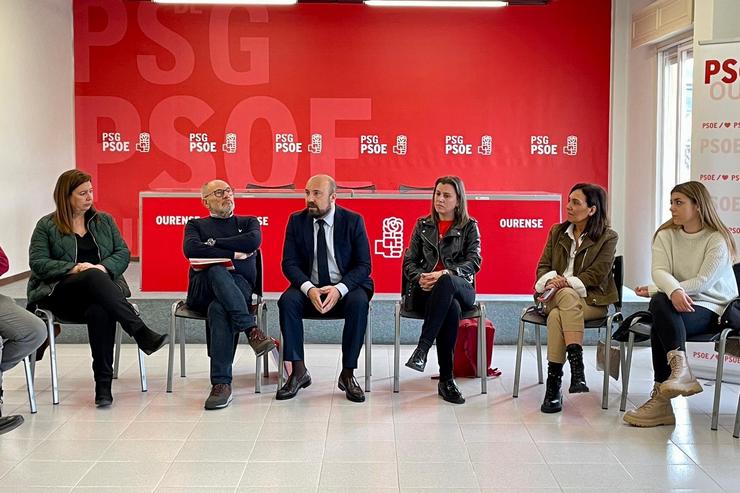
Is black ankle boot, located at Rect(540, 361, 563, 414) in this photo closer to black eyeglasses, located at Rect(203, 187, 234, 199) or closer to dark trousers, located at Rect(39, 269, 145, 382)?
black eyeglasses, located at Rect(203, 187, 234, 199)

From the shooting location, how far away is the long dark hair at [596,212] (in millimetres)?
5180

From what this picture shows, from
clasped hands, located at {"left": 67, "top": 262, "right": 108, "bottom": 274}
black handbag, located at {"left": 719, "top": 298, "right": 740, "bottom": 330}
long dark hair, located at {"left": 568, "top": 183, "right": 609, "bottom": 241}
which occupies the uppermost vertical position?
long dark hair, located at {"left": 568, "top": 183, "right": 609, "bottom": 241}

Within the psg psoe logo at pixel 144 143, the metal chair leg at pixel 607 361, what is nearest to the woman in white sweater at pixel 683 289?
the metal chair leg at pixel 607 361

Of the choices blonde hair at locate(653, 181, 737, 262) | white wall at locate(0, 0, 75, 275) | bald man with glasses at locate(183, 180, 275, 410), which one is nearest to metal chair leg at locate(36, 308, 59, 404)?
bald man with glasses at locate(183, 180, 275, 410)

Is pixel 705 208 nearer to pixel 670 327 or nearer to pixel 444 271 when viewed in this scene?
pixel 670 327

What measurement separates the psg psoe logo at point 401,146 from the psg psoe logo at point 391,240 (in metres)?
2.90

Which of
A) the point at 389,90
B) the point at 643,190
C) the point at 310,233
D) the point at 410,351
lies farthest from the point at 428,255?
the point at 389,90

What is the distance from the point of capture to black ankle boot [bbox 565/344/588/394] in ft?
16.1

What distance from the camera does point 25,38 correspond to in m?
8.72

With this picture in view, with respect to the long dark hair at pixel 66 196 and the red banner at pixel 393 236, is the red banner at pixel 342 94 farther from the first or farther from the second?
the long dark hair at pixel 66 196

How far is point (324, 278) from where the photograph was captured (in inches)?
211

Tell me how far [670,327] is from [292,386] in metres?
1.95

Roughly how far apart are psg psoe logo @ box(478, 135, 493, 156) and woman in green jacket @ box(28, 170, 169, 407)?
5.30 meters

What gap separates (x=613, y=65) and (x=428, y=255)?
15.8ft
